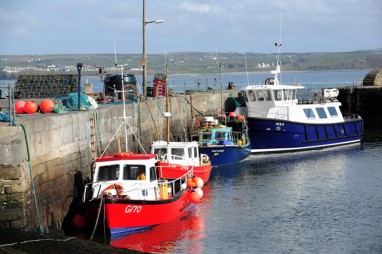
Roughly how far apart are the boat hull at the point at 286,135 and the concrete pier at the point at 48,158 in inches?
469

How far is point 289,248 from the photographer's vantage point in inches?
841

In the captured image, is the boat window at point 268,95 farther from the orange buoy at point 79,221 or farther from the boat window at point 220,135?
the orange buoy at point 79,221

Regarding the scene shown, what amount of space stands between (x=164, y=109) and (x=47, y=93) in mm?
5367

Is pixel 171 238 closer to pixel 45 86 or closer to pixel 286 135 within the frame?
pixel 45 86

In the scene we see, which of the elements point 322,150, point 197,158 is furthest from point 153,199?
point 322,150

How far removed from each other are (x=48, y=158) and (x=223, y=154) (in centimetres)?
1542

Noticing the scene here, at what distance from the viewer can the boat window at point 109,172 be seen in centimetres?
2311

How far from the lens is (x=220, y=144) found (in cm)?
3628

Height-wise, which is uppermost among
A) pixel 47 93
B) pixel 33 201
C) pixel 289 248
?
pixel 47 93

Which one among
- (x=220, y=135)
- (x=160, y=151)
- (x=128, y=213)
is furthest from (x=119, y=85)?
(x=128, y=213)

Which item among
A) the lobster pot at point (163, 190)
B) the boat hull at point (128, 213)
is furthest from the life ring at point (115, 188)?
the lobster pot at point (163, 190)

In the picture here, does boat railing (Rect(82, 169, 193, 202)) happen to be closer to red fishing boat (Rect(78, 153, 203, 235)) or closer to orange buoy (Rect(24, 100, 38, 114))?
red fishing boat (Rect(78, 153, 203, 235))

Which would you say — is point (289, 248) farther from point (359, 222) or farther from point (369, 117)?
point (369, 117)

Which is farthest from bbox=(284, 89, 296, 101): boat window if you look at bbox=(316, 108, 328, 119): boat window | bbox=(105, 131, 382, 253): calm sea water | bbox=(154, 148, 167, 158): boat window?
bbox=(154, 148, 167, 158): boat window
